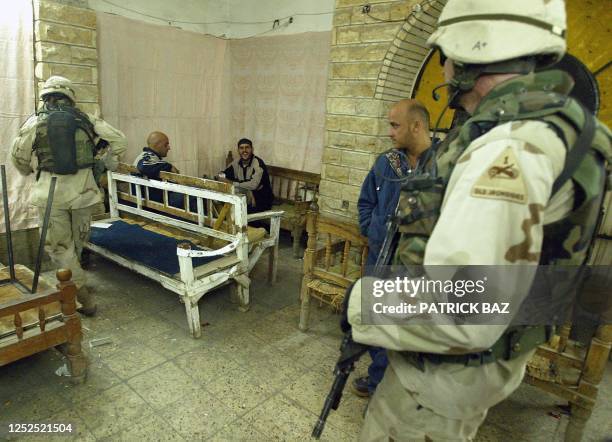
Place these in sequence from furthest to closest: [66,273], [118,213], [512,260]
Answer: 1. [118,213]
2. [66,273]
3. [512,260]

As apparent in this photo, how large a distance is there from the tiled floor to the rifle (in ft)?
2.75

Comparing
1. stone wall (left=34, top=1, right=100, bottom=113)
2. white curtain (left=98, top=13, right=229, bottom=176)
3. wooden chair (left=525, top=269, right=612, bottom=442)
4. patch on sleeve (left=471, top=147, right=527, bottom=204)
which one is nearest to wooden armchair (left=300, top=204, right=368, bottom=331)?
wooden chair (left=525, top=269, right=612, bottom=442)

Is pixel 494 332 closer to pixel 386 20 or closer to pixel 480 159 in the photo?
pixel 480 159

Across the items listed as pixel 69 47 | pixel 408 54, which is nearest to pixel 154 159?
pixel 69 47

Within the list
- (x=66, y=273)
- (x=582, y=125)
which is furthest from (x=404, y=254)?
(x=66, y=273)

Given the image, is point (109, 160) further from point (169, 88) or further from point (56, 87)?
point (169, 88)

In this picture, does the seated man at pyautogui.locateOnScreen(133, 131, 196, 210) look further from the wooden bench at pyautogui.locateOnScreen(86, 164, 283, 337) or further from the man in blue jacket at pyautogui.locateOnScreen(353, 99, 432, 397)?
the man in blue jacket at pyautogui.locateOnScreen(353, 99, 432, 397)

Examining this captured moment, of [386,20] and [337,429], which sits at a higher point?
[386,20]

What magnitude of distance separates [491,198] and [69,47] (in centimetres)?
446

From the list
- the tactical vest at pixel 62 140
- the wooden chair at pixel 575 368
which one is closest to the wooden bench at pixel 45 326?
the tactical vest at pixel 62 140

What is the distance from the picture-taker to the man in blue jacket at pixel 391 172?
222cm

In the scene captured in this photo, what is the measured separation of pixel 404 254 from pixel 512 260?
310 mm

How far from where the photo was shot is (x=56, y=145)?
2926mm

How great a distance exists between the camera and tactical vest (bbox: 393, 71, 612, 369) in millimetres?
938
